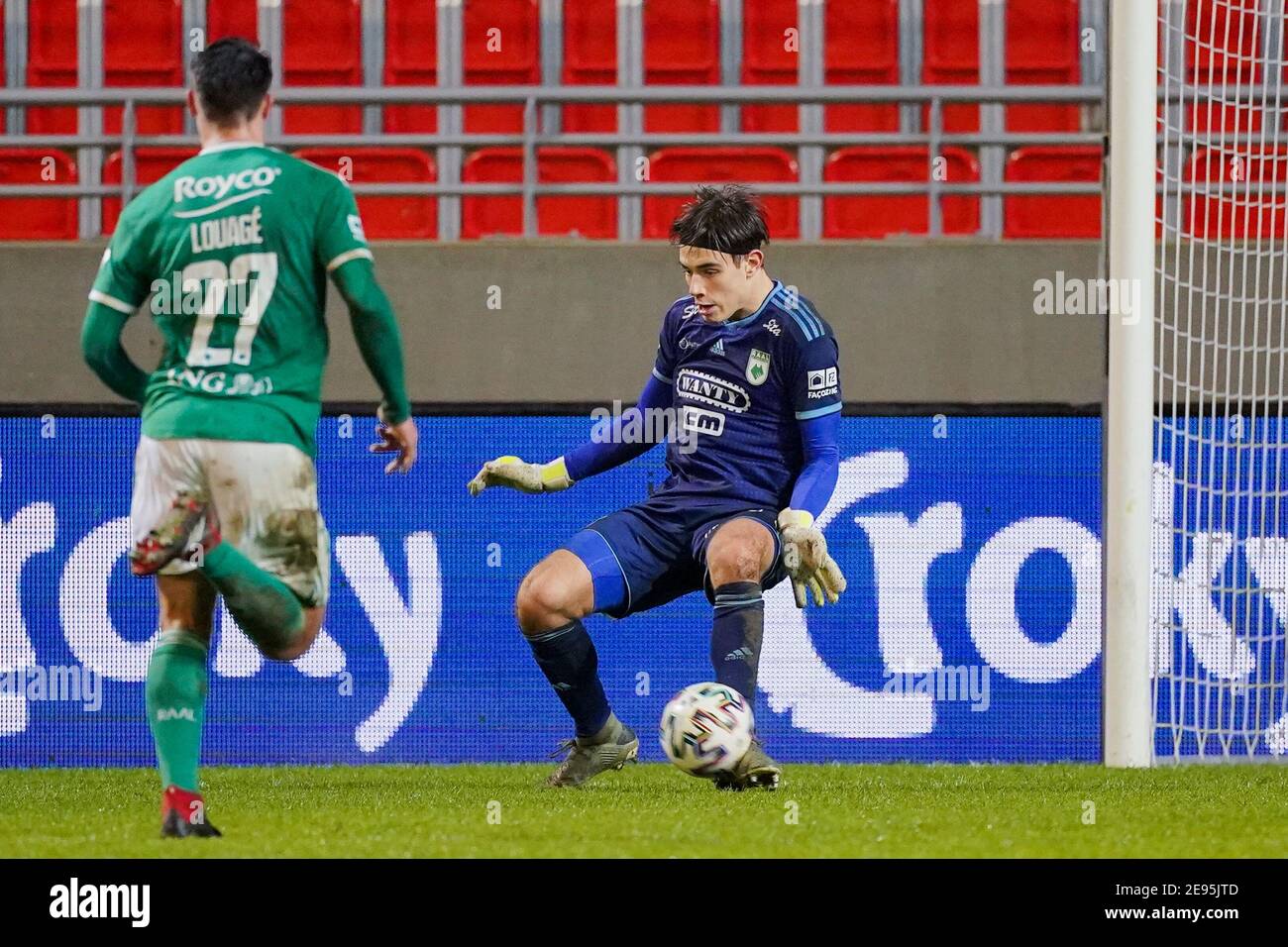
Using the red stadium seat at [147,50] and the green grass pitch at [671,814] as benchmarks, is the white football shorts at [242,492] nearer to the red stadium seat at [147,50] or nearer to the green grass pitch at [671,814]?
the green grass pitch at [671,814]

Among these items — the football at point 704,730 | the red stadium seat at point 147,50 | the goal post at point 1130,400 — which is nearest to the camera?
the football at point 704,730

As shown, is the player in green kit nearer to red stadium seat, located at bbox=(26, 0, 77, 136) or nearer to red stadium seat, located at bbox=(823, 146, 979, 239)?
red stadium seat, located at bbox=(823, 146, 979, 239)

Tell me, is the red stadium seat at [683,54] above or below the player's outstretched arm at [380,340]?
above

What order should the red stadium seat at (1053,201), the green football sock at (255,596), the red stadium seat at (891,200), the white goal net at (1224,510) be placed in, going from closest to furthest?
the green football sock at (255,596) → the white goal net at (1224,510) → the red stadium seat at (1053,201) → the red stadium seat at (891,200)

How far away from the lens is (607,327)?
734cm

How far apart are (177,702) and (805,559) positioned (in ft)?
5.50

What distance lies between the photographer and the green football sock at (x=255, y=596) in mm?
3824

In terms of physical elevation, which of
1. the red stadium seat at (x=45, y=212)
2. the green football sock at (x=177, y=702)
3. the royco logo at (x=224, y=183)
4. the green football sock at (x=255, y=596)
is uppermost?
the red stadium seat at (x=45, y=212)

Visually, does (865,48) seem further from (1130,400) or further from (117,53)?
(1130,400)

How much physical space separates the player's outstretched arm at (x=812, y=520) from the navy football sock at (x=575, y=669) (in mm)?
615

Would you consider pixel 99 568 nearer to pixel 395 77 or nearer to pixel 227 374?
pixel 227 374

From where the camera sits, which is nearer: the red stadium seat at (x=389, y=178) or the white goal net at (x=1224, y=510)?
the white goal net at (x=1224, y=510)

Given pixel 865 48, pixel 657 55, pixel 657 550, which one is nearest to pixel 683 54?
pixel 657 55

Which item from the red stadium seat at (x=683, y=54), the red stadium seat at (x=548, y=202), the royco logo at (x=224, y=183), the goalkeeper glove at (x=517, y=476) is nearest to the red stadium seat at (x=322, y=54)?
the red stadium seat at (x=548, y=202)
